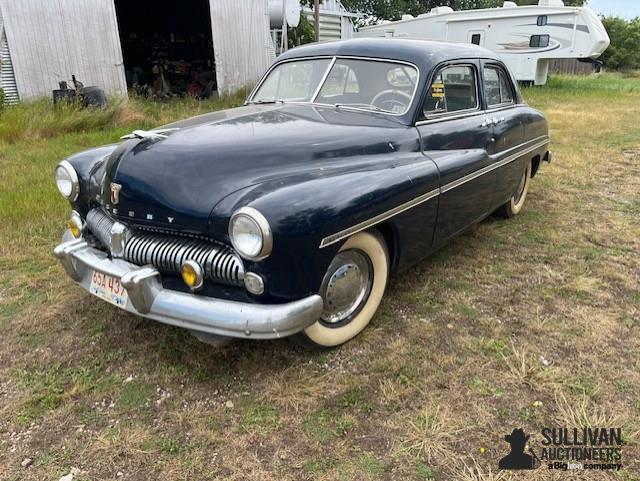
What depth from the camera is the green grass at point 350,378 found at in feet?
7.21

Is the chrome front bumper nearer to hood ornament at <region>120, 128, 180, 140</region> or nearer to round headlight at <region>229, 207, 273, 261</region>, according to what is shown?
round headlight at <region>229, 207, 273, 261</region>

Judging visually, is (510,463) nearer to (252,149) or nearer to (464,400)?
(464,400)

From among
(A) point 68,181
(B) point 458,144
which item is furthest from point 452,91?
(A) point 68,181

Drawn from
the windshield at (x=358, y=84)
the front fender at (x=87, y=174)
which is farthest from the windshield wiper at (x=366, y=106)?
the front fender at (x=87, y=174)

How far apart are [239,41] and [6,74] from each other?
5.13 meters

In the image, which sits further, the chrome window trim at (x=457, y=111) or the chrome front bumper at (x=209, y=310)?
the chrome window trim at (x=457, y=111)

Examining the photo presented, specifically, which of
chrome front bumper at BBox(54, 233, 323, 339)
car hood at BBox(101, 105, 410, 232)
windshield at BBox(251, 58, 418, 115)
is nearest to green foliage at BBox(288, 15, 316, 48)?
windshield at BBox(251, 58, 418, 115)

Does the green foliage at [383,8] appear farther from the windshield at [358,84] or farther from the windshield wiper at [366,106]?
the windshield wiper at [366,106]

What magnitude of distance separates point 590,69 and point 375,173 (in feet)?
100

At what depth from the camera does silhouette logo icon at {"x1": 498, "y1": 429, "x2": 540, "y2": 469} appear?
2.16 m

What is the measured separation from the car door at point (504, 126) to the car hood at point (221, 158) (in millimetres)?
1292

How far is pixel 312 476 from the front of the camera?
6.88 feet

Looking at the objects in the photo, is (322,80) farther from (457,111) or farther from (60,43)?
(60,43)

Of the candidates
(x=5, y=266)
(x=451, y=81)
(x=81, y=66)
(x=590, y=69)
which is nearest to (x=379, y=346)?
(x=451, y=81)
